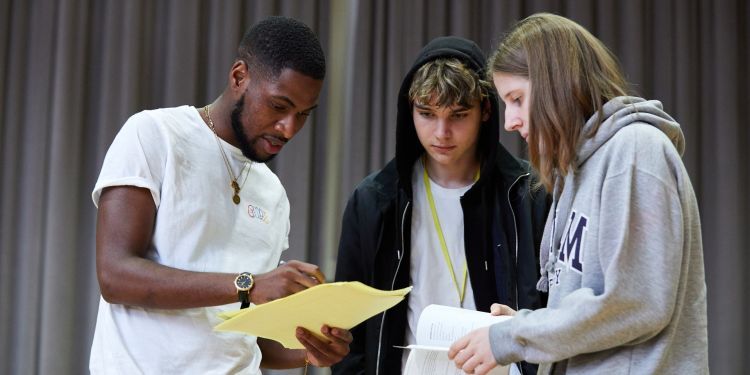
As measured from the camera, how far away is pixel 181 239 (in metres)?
1.95

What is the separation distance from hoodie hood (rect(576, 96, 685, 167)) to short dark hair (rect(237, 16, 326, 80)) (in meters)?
0.86

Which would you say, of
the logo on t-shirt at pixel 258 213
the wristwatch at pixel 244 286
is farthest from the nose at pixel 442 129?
the wristwatch at pixel 244 286

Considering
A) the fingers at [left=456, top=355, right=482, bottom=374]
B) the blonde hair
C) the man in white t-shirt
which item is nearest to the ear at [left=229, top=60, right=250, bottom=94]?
the man in white t-shirt

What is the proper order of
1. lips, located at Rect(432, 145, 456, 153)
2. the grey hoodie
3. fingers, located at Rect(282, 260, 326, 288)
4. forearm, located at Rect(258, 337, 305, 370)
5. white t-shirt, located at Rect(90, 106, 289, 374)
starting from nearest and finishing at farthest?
1. the grey hoodie
2. fingers, located at Rect(282, 260, 326, 288)
3. white t-shirt, located at Rect(90, 106, 289, 374)
4. forearm, located at Rect(258, 337, 305, 370)
5. lips, located at Rect(432, 145, 456, 153)

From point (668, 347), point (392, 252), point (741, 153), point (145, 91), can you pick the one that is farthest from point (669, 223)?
point (741, 153)

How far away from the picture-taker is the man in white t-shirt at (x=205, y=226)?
71.4 inches

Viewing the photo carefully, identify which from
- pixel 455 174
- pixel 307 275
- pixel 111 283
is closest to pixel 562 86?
pixel 307 275

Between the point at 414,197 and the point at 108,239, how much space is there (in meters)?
0.97

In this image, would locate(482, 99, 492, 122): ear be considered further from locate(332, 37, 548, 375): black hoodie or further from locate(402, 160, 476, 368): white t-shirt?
locate(402, 160, 476, 368): white t-shirt

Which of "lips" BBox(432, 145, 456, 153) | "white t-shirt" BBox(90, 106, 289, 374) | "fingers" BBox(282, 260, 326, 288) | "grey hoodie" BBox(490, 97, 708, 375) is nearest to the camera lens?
"grey hoodie" BBox(490, 97, 708, 375)

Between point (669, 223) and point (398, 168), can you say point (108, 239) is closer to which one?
point (398, 168)

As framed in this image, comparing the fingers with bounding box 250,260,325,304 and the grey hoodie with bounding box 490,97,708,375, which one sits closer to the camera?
the grey hoodie with bounding box 490,97,708,375

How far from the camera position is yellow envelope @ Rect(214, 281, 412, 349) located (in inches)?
63.9

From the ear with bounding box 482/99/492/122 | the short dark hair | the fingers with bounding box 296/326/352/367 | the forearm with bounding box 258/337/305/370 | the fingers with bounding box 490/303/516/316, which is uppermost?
the short dark hair
